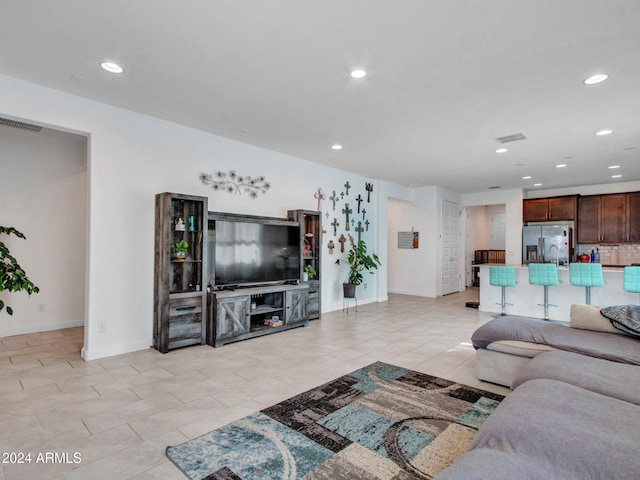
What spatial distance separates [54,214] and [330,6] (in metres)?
5.08

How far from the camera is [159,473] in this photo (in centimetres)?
191

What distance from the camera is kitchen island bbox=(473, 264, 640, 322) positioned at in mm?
5443

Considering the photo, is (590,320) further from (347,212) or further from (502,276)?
(347,212)

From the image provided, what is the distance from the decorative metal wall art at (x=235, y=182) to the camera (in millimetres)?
4727

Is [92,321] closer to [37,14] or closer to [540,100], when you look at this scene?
[37,14]

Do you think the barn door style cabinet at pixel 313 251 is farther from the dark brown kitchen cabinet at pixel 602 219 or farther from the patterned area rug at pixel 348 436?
the dark brown kitchen cabinet at pixel 602 219

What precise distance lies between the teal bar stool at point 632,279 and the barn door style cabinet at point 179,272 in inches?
236

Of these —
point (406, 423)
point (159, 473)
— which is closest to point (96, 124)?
point (159, 473)

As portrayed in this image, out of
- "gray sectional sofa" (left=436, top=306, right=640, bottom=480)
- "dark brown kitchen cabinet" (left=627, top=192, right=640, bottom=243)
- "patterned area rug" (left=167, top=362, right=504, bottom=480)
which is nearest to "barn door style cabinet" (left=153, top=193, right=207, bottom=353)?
"patterned area rug" (left=167, top=362, right=504, bottom=480)

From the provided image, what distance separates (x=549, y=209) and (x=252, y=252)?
7.74m

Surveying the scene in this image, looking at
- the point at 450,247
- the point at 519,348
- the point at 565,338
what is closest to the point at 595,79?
the point at 565,338

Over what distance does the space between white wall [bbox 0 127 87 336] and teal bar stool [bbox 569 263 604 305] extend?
7.71 meters

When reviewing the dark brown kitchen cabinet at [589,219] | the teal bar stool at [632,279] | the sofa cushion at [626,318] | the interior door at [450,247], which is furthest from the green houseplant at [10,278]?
the dark brown kitchen cabinet at [589,219]

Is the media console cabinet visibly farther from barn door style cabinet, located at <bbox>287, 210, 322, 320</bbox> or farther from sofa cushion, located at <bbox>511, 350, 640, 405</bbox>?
sofa cushion, located at <bbox>511, 350, 640, 405</bbox>
